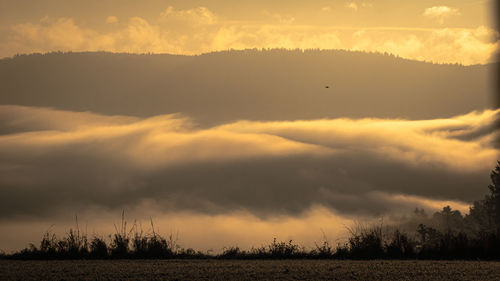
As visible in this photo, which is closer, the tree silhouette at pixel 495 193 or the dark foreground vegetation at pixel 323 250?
the dark foreground vegetation at pixel 323 250

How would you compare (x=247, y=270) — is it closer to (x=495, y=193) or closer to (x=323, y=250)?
(x=323, y=250)

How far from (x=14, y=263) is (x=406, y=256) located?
7.41m

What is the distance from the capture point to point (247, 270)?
9.94 m

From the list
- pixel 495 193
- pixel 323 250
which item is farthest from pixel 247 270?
pixel 495 193

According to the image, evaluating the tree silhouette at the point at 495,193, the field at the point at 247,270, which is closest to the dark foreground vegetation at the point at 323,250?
the field at the point at 247,270

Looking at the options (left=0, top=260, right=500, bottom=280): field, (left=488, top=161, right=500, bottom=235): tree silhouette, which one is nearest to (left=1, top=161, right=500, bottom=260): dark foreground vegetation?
(left=0, top=260, right=500, bottom=280): field

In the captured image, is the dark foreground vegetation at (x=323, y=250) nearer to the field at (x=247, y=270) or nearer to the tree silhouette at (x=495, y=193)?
the field at (x=247, y=270)

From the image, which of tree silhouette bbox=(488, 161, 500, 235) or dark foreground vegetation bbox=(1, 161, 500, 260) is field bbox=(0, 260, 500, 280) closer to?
dark foreground vegetation bbox=(1, 161, 500, 260)

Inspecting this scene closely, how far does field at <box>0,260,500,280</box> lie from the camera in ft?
30.8

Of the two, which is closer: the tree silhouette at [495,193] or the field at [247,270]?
the field at [247,270]

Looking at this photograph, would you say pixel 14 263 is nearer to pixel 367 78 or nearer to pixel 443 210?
pixel 443 210

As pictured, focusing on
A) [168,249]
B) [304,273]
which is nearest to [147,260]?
[168,249]

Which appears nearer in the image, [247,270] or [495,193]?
[247,270]

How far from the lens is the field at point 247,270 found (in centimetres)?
939
